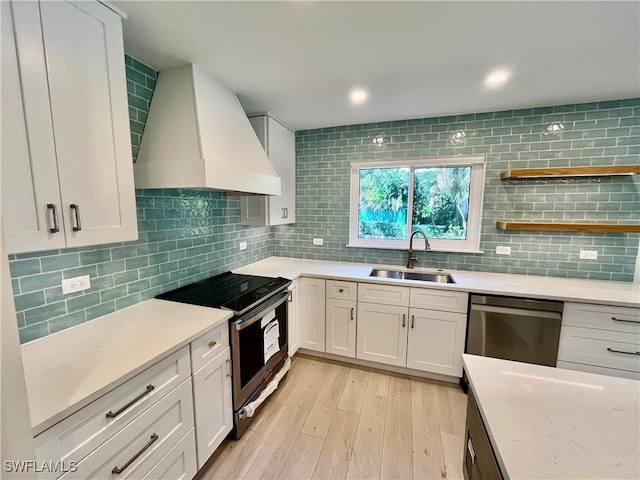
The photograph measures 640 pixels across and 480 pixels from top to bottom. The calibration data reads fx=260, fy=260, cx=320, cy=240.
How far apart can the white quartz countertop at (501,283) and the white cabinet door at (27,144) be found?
1686 mm

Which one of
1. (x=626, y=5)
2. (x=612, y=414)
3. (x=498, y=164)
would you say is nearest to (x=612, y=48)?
(x=626, y=5)

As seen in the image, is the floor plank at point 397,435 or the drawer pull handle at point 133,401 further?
the floor plank at point 397,435

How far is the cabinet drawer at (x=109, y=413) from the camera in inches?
33.4

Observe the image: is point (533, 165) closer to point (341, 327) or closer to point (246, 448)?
point (341, 327)

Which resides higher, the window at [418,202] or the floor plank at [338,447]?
the window at [418,202]

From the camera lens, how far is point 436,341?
232cm

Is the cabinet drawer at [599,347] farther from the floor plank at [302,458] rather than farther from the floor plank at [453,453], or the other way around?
the floor plank at [302,458]

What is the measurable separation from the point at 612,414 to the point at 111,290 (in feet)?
7.68

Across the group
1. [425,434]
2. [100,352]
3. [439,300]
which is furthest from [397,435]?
[100,352]

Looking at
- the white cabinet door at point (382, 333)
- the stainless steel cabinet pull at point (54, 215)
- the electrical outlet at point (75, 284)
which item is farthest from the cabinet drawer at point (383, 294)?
the stainless steel cabinet pull at point (54, 215)

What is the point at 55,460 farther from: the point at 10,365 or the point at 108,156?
the point at 108,156

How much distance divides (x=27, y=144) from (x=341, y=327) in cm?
241

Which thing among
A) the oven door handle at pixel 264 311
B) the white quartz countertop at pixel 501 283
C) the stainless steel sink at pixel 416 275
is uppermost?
the white quartz countertop at pixel 501 283

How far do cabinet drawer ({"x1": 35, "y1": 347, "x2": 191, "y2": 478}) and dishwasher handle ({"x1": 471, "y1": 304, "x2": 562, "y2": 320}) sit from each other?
7.15 ft
